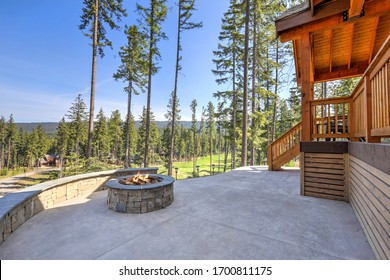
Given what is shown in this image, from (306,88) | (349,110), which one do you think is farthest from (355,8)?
(349,110)

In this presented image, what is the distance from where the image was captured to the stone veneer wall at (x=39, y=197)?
108 inches

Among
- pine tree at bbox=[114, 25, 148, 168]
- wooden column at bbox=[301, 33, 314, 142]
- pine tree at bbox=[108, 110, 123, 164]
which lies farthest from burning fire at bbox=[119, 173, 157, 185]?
pine tree at bbox=[108, 110, 123, 164]

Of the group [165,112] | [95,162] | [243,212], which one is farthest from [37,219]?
[165,112]

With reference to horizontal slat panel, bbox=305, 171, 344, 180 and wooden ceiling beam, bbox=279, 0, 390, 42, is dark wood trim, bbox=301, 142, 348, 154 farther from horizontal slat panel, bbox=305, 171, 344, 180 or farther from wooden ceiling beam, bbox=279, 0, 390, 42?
wooden ceiling beam, bbox=279, 0, 390, 42

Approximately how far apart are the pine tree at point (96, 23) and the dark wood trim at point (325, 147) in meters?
9.72

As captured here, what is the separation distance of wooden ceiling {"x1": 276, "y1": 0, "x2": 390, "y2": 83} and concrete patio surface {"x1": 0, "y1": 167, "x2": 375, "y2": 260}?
4144mm

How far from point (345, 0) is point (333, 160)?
3537 mm

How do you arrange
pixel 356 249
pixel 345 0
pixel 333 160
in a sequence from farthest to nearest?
pixel 333 160 → pixel 345 0 → pixel 356 249

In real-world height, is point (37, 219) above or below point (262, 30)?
below

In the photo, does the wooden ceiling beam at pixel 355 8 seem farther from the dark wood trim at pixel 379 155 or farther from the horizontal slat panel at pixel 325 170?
the horizontal slat panel at pixel 325 170

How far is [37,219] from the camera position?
3.37m

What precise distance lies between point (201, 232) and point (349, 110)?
4.35 meters

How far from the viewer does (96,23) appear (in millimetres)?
9945

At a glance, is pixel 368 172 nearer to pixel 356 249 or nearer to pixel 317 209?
pixel 356 249
